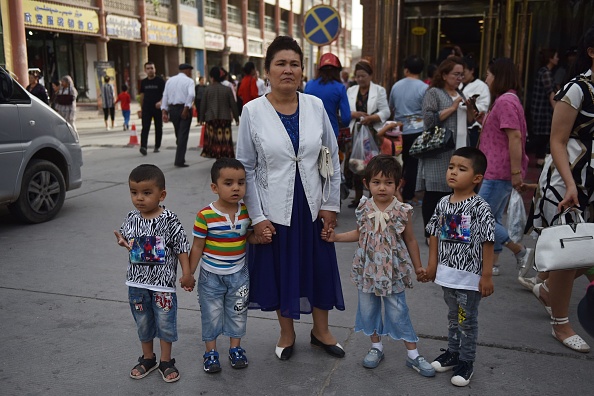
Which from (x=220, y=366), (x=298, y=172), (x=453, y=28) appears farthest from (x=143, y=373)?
(x=453, y=28)

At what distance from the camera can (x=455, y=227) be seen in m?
2.92

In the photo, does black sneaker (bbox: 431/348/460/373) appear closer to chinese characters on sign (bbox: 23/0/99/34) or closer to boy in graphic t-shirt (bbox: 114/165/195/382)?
boy in graphic t-shirt (bbox: 114/165/195/382)

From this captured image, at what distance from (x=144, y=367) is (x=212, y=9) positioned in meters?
35.4

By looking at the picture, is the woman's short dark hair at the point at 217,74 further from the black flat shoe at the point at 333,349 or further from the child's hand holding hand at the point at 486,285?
the child's hand holding hand at the point at 486,285

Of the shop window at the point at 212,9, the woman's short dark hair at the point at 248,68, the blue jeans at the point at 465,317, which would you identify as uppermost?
the shop window at the point at 212,9

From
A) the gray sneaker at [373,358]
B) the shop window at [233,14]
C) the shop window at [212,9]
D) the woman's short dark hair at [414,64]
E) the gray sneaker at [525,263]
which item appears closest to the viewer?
the gray sneaker at [373,358]

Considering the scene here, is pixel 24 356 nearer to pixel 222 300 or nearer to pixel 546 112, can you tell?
pixel 222 300

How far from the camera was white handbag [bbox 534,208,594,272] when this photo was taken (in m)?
2.87

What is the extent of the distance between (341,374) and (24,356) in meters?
1.83

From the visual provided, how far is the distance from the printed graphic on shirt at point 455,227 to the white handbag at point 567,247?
436 mm

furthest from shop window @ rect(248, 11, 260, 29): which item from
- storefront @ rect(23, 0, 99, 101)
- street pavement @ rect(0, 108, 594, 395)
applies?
street pavement @ rect(0, 108, 594, 395)

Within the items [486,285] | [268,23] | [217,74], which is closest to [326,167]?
[486,285]

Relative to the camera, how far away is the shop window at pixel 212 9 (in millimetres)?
34941

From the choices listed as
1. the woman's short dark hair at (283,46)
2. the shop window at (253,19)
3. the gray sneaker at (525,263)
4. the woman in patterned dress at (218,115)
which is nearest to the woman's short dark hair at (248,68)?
the woman in patterned dress at (218,115)
